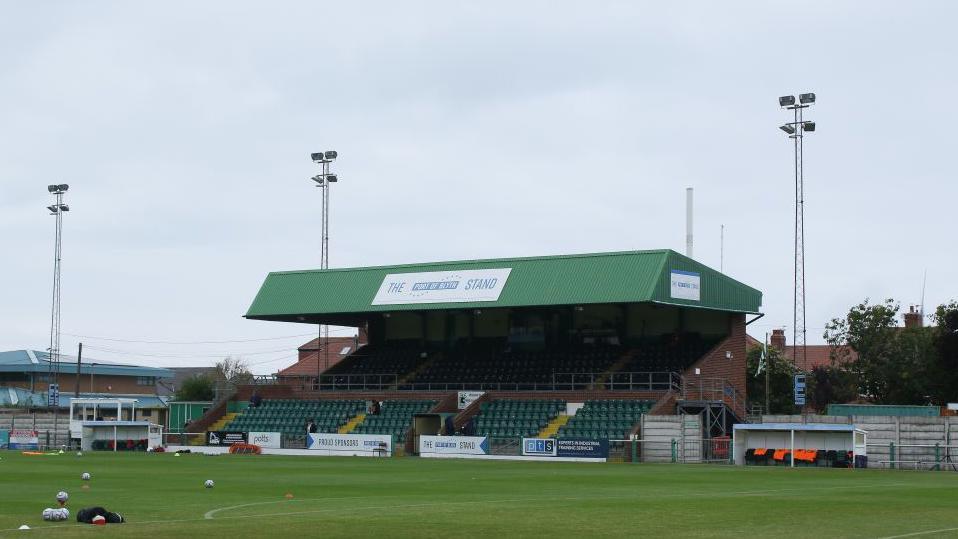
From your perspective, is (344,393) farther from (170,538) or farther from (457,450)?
(170,538)

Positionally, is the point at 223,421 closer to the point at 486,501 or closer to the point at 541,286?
the point at 541,286

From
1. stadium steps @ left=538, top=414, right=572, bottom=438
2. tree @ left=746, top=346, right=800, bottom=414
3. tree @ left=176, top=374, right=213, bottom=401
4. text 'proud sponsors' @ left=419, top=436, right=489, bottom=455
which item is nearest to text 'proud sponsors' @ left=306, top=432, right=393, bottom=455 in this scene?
text 'proud sponsors' @ left=419, top=436, right=489, bottom=455

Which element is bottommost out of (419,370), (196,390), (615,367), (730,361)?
(196,390)

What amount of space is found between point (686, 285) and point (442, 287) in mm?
15857

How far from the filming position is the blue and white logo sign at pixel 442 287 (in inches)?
3068

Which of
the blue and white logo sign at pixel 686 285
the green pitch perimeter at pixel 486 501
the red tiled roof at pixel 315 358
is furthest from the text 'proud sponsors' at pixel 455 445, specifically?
the red tiled roof at pixel 315 358

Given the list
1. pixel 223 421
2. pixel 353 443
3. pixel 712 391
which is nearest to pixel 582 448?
pixel 712 391

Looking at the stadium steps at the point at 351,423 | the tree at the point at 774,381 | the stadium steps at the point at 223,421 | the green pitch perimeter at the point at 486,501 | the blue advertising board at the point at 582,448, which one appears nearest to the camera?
the green pitch perimeter at the point at 486,501

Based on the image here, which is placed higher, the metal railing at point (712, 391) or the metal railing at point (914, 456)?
the metal railing at point (712, 391)

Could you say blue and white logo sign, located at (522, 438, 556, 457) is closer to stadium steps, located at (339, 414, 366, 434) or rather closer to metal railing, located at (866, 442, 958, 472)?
stadium steps, located at (339, 414, 366, 434)

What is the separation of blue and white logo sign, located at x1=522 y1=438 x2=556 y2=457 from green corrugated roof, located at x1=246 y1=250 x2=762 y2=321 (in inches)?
421

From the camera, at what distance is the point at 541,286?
7581cm

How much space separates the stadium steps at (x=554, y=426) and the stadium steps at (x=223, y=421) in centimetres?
2367

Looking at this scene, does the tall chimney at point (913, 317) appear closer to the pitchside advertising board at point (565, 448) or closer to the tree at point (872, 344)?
the tree at point (872, 344)
